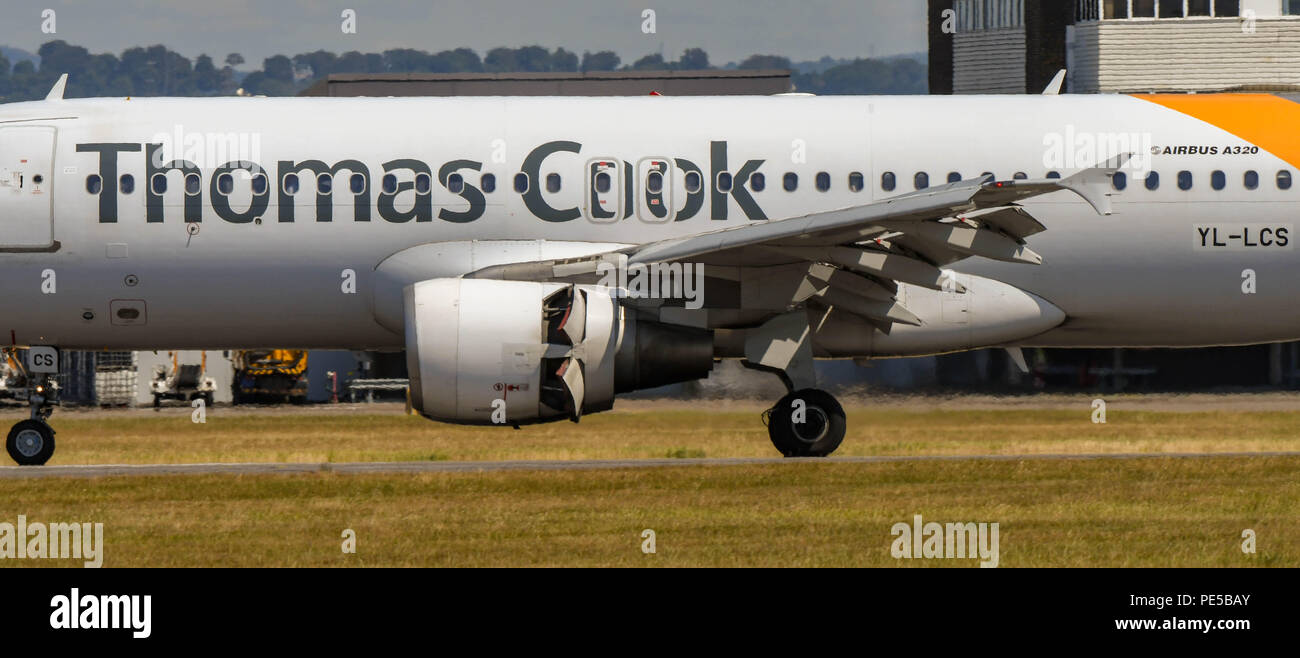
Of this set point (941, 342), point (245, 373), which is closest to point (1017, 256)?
point (941, 342)

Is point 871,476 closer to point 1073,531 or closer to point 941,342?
point 941,342

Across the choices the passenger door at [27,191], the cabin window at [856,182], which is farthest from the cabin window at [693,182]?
the passenger door at [27,191]

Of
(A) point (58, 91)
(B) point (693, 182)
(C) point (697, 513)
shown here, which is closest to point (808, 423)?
(B) point (693, 182)

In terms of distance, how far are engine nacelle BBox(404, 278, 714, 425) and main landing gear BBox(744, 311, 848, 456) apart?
6.45 feet

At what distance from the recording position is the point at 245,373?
1793 inches

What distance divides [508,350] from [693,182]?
139 inches

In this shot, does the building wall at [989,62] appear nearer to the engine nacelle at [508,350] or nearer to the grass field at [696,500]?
the grass field at [696,500]

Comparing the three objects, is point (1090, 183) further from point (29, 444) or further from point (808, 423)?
point (29, 444)

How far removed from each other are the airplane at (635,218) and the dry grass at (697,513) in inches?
79.5

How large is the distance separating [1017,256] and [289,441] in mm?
11994

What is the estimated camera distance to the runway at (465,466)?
20125mm

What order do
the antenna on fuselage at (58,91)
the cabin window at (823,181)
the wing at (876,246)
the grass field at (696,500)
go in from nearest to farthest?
the grass field at (696,500)
the wing at (876,246)
the cabin window at (823,181)
the antenna on fuselage at (58,91)

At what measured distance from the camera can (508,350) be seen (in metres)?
19.2
